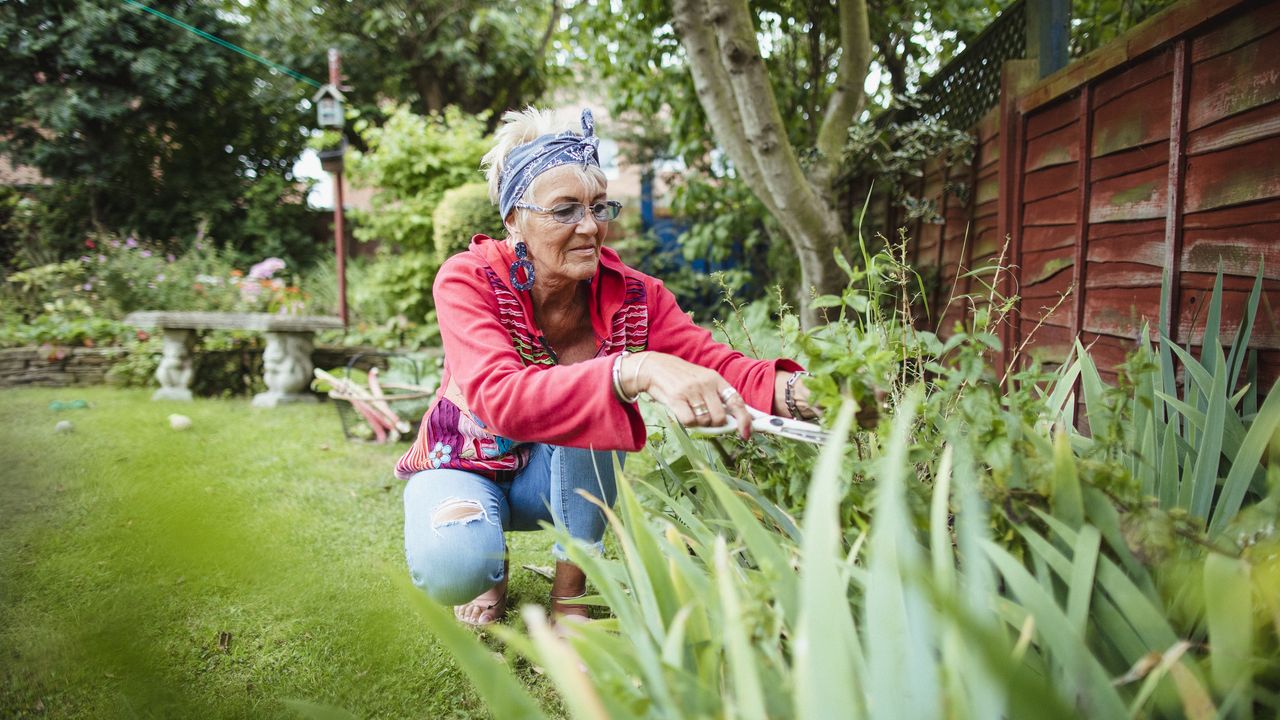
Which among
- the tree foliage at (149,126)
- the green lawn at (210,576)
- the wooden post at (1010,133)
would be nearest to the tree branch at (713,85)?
the wooden post at (1010,133)

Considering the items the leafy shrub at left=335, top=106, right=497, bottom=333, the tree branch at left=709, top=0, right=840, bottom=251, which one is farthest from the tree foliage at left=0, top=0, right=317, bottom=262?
the tree branch at left=709, top=0, right=840, bottom=251

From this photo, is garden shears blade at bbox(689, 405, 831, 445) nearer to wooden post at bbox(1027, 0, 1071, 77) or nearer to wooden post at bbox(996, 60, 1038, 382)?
wooden post at bbox(996, 60, 1038, 382)

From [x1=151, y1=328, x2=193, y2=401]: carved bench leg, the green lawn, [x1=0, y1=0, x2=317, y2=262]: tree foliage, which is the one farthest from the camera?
[x1=0, y1=0, x2=317, y2=262]: tree foliage

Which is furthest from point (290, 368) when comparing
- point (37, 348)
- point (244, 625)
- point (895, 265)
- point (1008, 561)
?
point (1008, 561)

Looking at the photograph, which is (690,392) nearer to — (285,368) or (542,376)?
(542,376)

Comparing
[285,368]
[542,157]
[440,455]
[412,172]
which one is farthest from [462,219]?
[542,157]

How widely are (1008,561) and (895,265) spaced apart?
2.53 feet

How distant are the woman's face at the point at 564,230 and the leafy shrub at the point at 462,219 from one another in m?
4.20

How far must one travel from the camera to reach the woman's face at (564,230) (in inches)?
71.9

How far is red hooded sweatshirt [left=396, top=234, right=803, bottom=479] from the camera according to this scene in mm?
1448

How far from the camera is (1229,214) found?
6.59ft

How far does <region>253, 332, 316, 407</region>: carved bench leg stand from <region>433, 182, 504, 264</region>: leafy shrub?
1.31 m

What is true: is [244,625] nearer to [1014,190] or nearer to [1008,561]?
[1008,561]

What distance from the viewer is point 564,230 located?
184 centimetres
